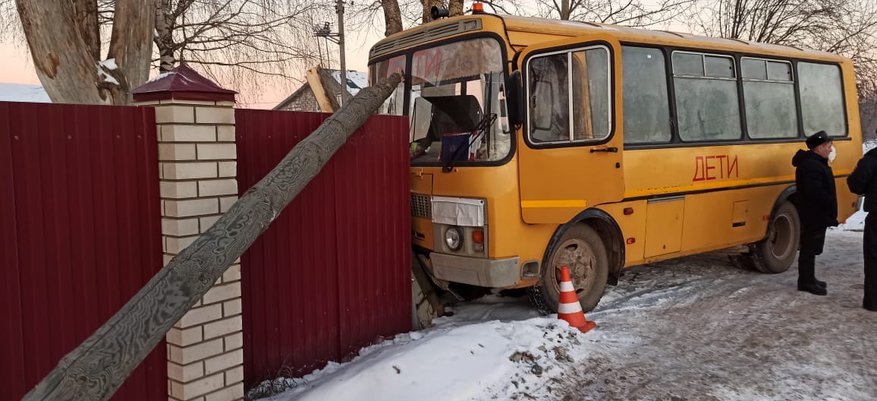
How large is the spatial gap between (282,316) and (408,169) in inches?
66.8

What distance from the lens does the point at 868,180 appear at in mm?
6172

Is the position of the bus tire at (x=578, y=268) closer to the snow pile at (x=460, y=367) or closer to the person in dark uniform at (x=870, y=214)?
the snow pile at (x=460, y=367)

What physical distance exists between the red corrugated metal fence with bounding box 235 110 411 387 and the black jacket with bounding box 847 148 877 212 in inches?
174

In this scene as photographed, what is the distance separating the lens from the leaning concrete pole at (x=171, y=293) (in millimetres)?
2396

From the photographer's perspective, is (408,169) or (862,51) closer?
(408,169)

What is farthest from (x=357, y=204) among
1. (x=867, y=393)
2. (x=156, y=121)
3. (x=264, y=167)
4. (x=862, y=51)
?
(x=862, y=51)

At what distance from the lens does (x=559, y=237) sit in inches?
224

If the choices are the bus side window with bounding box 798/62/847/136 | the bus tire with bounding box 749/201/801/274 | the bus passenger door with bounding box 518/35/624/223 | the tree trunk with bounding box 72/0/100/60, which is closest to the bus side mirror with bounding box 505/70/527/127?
the bus passenger door with bounding box 518/35/624/223

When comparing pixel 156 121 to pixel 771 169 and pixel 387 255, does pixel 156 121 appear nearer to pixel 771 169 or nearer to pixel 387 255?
pixel 387 255

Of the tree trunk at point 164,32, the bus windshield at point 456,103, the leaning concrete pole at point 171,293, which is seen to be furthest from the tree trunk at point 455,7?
the leaning concrete pole at point 171,293

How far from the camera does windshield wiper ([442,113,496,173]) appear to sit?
551cm

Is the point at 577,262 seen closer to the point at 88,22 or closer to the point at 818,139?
the point at 818,139

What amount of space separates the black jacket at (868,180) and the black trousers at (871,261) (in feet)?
0.36

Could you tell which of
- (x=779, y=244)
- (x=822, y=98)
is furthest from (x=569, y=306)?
(x=822, y=98)
